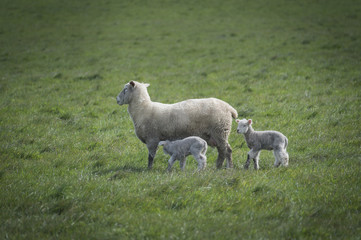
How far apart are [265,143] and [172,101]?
6612 mm

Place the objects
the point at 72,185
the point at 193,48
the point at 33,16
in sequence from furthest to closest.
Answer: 1. the point at 33,16
2. the point at 193,48
3. the point at 72,185

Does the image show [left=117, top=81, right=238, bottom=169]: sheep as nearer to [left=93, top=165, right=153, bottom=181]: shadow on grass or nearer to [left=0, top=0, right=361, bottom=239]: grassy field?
[left=93, top=165, right=153, bottom=181]: shadow on grass

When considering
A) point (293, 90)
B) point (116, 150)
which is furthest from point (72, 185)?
point (293, 90)

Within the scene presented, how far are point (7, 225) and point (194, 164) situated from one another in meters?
4.16

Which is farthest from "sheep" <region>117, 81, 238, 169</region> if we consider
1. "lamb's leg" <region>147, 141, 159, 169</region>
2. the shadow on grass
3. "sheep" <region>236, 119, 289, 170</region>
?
"sheep" <region>236, 119, 289, 170</region>

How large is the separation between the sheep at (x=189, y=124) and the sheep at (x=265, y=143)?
1.42 feet

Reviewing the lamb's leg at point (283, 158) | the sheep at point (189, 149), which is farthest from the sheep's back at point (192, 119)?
the lamb's leg at point (283, 158)

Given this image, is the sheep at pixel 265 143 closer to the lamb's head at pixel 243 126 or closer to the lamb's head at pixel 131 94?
the lamb's head at pixel 243 126

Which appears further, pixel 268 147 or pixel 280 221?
pixel 268 147

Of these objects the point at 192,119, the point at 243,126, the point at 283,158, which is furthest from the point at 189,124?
the point at 283,158

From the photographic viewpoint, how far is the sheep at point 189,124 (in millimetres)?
8203

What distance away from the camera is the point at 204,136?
8.34 metres

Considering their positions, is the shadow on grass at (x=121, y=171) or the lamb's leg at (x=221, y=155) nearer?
the shadow on grass at (x=121, y=171)

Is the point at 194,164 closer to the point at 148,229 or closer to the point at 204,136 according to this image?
the point at 204,136
